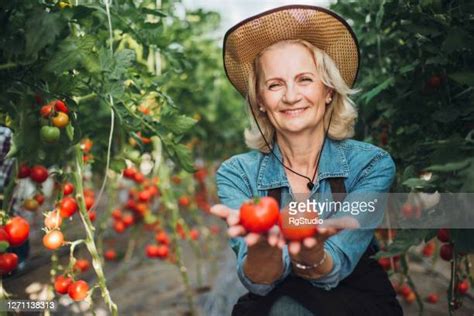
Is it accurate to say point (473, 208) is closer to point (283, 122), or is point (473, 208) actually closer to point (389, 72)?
point (283, 122)

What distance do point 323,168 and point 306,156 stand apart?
0.05 metres

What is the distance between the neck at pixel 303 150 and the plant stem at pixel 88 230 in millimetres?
512

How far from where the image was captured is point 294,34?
42.4 inches

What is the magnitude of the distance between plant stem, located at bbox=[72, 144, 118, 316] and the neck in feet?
1.68

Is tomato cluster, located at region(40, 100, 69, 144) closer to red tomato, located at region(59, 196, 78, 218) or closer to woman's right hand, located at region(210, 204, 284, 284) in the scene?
red tomato, located at region(59, 196, 78, 218)

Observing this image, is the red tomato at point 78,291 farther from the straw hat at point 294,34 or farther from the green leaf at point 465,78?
the green leaf at point 465,78

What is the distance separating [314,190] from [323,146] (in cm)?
11

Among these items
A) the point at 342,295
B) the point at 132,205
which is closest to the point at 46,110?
the point at 342,295

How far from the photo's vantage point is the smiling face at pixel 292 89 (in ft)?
3.39

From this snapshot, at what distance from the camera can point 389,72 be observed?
1.49 m

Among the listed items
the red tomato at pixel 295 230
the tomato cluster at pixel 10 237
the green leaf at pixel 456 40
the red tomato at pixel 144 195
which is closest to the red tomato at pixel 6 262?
the tomato cluster at pixel 10 237

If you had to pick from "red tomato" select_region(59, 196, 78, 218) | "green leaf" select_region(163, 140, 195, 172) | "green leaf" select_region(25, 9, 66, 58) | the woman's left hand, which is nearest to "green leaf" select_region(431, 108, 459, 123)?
the woman's left hand

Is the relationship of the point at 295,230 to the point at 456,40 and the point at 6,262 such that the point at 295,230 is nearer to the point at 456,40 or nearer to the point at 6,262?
the point at 456,40

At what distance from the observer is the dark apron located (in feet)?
3.31
